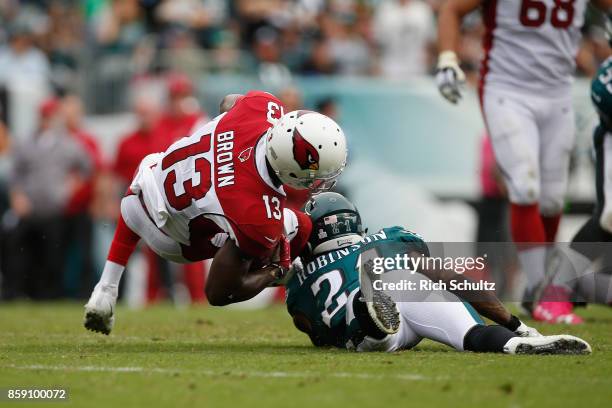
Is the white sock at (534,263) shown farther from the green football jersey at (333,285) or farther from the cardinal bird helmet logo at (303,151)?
the cardinal bird helmet logo at (303,151)

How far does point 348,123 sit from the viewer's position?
547 inches

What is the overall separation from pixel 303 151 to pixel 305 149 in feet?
0.05

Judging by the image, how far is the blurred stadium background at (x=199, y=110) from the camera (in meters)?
13.1

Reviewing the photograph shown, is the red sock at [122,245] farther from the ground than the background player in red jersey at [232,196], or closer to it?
closer to it

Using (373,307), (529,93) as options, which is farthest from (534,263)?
(373,307)

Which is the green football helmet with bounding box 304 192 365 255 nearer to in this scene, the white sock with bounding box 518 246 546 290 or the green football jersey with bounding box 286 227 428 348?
the green football jersey with bounding box 286 227 428 348

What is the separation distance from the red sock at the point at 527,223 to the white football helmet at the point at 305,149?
205 centimetres

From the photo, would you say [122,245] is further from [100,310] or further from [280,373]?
[280,373]

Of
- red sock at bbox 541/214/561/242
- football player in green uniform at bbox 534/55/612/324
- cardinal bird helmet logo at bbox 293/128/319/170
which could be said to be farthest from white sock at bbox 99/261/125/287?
red sock at bbox 541/214/561/242

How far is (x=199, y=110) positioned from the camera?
13.4m

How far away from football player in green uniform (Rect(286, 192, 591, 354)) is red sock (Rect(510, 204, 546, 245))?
1675 millimetres

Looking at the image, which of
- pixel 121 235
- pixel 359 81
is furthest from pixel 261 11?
pixel 121 235

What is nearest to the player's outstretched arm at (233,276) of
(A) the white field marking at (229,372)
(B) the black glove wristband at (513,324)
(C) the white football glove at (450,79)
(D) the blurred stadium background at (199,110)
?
(A) the white field marking at (229,372)

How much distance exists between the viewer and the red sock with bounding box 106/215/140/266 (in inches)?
266
